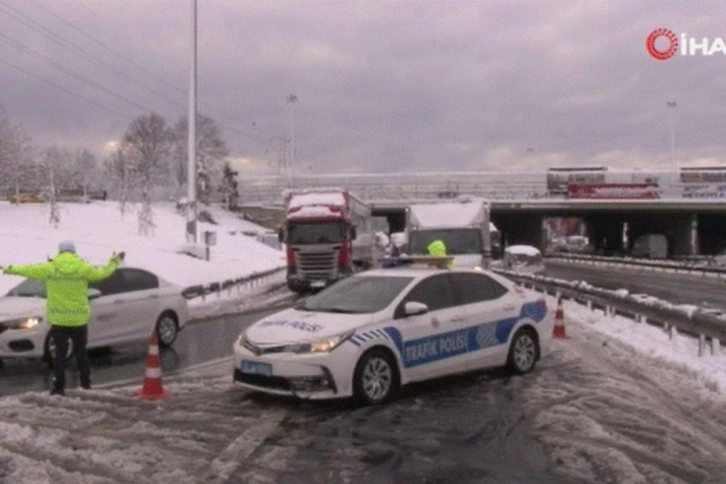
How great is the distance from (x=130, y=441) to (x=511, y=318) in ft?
18.7

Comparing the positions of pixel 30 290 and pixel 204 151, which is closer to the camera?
pixel 30 290

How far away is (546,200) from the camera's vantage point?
65.8m

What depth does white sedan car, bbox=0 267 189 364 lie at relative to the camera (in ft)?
42.1

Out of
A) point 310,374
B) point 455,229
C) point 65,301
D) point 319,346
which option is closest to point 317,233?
point 455,229

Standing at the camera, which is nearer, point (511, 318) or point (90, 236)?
point (511, 318)

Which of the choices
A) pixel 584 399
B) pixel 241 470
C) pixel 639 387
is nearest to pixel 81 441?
pixel 241 470

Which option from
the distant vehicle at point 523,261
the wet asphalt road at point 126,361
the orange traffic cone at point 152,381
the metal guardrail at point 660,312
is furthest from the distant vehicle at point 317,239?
the orange traffic cone at point 152,381

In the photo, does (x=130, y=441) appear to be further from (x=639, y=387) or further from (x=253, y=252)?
(x=253, y=252)

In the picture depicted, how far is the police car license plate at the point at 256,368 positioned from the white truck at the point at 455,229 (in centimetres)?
1597

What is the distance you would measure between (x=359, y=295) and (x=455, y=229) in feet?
52.1

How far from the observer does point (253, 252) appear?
53.8 meters

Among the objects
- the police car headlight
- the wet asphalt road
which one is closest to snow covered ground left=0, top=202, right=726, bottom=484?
the wet asphalt road

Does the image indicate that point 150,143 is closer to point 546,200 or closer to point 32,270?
point 546,200

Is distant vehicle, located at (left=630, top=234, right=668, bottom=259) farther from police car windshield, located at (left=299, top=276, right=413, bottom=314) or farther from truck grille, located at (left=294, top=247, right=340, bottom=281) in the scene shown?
police car windshield, located at (left=299, top=276, right=413, bottom=314)
